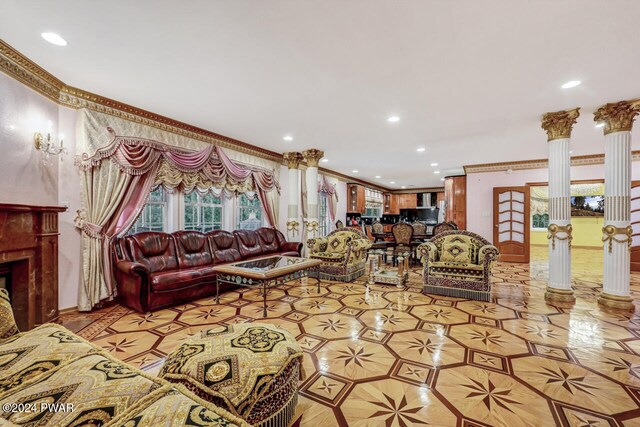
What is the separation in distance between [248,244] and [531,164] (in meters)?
7.29

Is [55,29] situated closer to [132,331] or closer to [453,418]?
[132,331]

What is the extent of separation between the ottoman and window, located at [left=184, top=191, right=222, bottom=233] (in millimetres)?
3633

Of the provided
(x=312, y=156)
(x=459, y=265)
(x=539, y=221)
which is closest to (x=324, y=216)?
(x=312, y=156)

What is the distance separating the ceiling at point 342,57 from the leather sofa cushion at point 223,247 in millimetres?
1950

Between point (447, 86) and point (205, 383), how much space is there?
349cm

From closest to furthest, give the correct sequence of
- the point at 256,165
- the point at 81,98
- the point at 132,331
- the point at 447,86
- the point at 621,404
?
the point at 621,404 < the point at 132,331 < the point at 447,86 < the point at 81,98 < the point at 256,165

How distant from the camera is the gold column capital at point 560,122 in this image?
3.67 meters

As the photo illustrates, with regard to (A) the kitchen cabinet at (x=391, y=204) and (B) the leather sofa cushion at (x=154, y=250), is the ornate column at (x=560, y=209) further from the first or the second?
(A) the kitchen cabinet at (x=391, y=204)

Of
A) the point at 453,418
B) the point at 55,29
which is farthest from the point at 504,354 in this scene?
the point at 55,29

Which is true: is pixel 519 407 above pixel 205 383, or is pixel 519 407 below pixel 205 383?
below

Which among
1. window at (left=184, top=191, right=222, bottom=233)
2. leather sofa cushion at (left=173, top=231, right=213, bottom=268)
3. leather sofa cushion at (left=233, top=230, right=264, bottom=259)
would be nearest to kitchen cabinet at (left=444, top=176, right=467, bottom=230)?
leather sofa cushion at (left=233, top=230, right=264, bottom=259)

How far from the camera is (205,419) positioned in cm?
77

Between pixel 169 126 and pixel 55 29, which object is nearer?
pixel 55 29

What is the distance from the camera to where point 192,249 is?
430 cm
